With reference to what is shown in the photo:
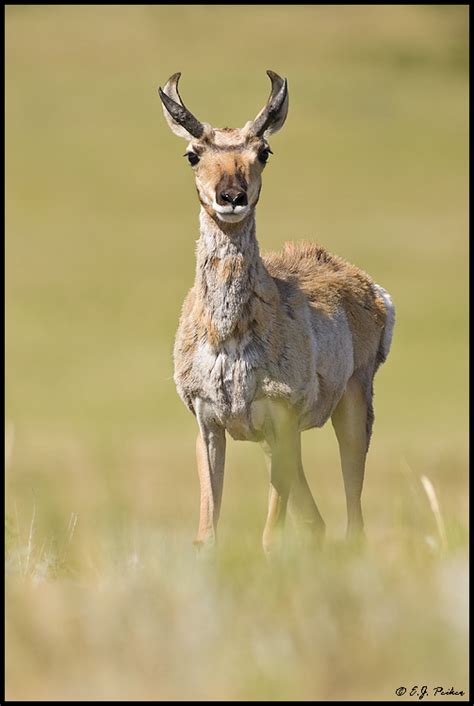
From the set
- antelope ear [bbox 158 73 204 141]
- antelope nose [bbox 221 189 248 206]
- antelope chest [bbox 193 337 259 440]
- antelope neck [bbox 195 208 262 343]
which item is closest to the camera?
antelope nose [bbox 221 189 248 206]

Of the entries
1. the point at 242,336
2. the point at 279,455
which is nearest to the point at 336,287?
the point at 242,336

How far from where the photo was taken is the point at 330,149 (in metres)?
116

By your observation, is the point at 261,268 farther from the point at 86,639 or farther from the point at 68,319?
the point at 68,319

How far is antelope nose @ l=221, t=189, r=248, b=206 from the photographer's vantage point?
9992 mm

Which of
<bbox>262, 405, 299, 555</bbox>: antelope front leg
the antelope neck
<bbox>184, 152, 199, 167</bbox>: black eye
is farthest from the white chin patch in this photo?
<bbox>262, 405, 299, 555</bbox>: antelope front leg

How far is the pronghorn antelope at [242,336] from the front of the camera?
10.3 metres

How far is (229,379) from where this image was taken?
10250 millimetres

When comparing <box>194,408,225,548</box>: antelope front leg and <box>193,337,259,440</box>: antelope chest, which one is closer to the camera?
<box>193,337,259,440</box>: antelope chest

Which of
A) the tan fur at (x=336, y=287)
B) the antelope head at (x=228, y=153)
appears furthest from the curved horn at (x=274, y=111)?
the tan fur at (x=336, y=287)

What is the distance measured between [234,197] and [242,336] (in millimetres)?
1050

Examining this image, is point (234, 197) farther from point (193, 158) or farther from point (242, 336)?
point (242, 336)

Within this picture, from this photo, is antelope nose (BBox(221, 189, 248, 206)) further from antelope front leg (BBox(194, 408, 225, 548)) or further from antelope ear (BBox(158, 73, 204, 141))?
antelope front leg (BBox(194, 408, 225, 548))

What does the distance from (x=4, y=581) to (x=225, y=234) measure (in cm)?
452

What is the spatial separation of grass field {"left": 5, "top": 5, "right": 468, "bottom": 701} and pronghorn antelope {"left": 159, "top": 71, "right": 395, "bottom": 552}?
1.32ft
